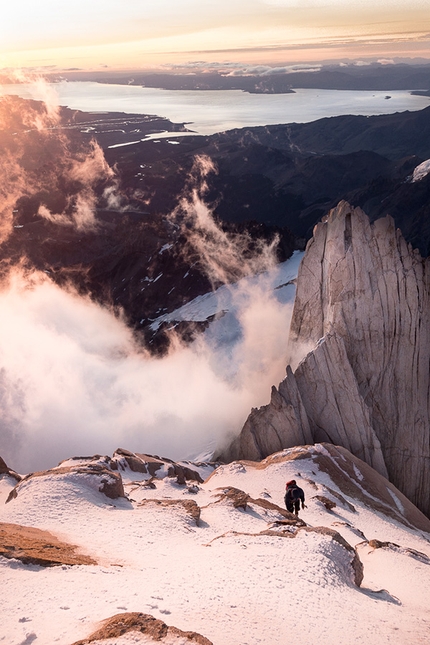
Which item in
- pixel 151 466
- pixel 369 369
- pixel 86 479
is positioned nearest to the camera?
pixel 86 479

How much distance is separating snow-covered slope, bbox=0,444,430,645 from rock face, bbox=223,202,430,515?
900 cm

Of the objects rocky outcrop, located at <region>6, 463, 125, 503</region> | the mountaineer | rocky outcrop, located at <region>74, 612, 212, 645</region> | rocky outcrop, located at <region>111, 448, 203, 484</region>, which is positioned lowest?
rocky outcrop, located at <region>111, 448, 203, 484</region>

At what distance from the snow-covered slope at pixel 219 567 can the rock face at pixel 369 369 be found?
8996 millimetres

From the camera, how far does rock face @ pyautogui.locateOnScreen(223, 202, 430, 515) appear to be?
3934 cm

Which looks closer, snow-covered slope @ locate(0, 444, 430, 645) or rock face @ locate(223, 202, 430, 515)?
snow-covered slope @ locate(0, 444, 430, 645)

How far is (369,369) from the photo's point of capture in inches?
1602

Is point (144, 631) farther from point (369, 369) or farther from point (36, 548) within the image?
point (369, 369)

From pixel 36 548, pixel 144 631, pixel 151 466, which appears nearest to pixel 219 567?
pixel 36 548

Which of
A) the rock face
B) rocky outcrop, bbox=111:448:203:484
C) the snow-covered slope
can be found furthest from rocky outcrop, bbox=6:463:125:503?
the rock face

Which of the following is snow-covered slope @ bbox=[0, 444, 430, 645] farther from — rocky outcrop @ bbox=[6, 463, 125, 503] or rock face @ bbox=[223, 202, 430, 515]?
rock face @ bbox=[223, 202, 430, 515]

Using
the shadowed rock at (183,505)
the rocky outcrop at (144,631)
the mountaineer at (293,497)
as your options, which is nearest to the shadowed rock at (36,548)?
the rocky outcrop at (144,631)

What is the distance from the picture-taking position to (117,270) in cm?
13350

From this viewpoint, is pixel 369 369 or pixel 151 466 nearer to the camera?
pixel 151 466

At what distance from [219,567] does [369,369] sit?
26.4m
